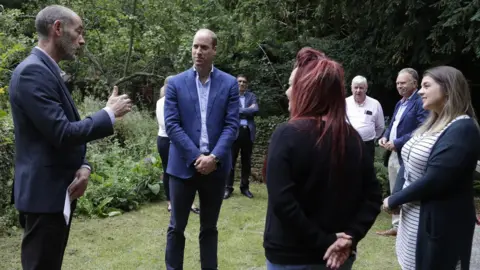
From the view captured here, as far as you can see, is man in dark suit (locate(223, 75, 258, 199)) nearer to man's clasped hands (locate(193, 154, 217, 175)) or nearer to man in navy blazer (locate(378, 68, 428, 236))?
man in navy blazer (locate(378, 68, 428, 236))

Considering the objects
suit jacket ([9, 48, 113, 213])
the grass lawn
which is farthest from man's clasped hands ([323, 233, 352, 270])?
the grass lawn

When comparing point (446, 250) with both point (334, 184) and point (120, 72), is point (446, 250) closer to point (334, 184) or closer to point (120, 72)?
point (334, 184)

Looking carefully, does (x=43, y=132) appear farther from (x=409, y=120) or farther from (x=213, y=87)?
(x=409, y=120)

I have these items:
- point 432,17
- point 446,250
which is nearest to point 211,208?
point 446,250

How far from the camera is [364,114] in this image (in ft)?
20.8

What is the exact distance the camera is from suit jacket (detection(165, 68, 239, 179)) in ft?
Result: 12.3

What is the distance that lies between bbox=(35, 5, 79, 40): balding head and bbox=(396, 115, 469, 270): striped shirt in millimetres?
2185

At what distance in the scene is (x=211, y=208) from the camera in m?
3.88

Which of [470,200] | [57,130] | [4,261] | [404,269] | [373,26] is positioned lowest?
[4,261]

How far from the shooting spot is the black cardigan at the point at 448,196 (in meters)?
2.77

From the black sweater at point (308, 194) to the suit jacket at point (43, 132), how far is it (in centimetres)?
100

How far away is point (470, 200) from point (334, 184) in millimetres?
1221

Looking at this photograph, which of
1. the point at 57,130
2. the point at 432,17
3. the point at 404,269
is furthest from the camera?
the point at 432,17

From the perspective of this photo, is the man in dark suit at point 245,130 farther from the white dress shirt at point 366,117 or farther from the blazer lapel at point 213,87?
the blazer lapel at point 213,87
